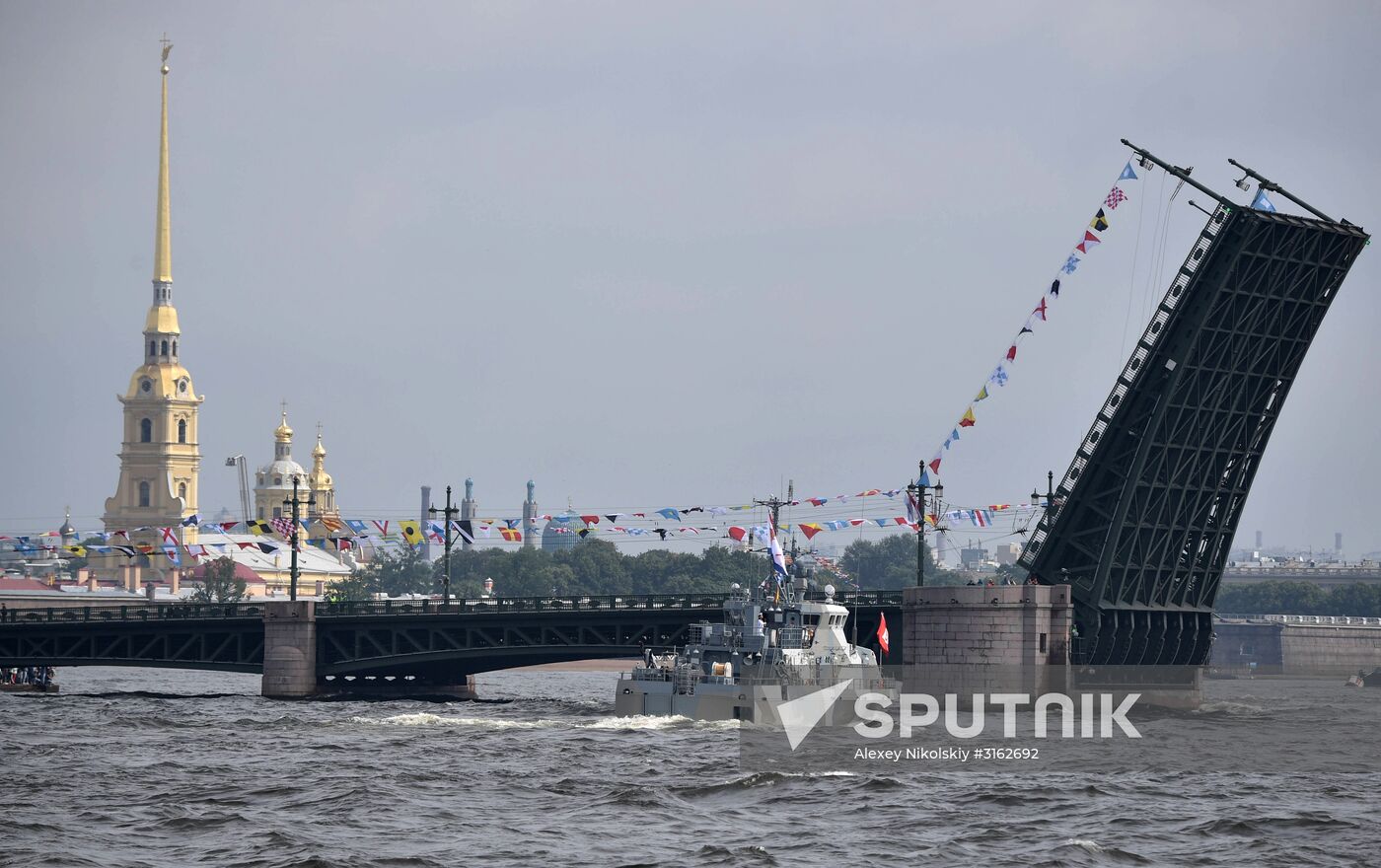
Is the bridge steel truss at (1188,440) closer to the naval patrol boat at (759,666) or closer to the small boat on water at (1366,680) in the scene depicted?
the naval patrol boat at (759,666)

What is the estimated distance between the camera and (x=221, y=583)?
6663 inches

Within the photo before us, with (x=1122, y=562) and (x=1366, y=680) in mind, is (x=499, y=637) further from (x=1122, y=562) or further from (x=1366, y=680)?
(x=1366, y=680)

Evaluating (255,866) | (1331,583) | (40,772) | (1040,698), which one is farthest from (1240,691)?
(1331,583)

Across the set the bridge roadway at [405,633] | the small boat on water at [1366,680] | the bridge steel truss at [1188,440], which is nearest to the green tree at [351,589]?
the small boat on water at [1366,680]

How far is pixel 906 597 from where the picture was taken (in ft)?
213

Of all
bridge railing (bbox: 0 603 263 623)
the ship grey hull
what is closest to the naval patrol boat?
the ship grey hull

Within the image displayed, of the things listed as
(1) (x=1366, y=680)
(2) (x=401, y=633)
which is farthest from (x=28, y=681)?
(1) (x=1366, y=680)

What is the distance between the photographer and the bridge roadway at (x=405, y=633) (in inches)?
2699

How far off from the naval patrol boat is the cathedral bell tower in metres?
141

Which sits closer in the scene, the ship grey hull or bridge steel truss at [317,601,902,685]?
the ship grey hull

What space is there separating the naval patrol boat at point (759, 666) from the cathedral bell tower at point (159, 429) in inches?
5547

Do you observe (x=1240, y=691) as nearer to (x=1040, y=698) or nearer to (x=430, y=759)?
(x=1040, y=698)

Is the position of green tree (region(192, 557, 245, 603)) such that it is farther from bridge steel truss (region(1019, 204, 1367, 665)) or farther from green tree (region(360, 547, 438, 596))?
bridge steel truss (region(1019, 204, 1367, 665))

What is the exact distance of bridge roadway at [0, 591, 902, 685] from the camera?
6856cm
